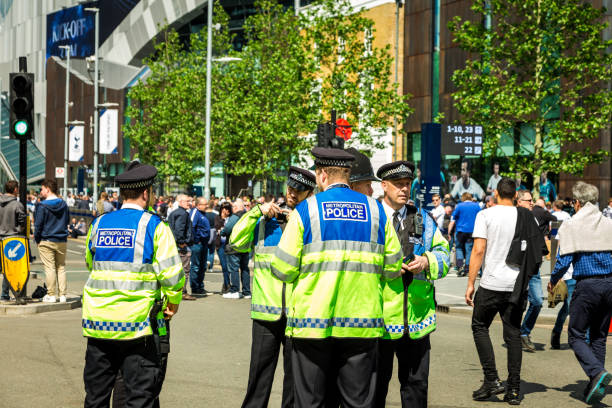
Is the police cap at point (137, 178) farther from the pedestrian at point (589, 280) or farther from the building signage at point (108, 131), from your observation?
the building signage at point (108, 131)

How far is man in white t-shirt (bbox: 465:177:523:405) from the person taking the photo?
25.3 ft

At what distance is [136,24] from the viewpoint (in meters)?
75.9

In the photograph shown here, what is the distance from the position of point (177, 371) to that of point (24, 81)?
725 centimetres

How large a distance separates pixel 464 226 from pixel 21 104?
10.2 m

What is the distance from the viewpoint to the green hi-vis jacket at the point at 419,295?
543 centimetres

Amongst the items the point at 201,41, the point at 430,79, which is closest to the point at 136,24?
the point at 201,41

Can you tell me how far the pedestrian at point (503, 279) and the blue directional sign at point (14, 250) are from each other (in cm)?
796

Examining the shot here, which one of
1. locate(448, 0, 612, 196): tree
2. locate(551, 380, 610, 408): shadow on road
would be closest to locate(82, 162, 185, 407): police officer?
locate(551, 380, 610, 408): shadow on road

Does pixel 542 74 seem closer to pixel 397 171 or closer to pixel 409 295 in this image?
pixel 397 171

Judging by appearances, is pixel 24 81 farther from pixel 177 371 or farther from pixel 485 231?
pixel 485 231

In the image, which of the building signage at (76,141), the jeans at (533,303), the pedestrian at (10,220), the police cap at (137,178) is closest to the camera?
the police cap at (137,178)

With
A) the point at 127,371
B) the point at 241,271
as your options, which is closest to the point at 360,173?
the point at 127,371

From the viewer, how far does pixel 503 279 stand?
782 cm

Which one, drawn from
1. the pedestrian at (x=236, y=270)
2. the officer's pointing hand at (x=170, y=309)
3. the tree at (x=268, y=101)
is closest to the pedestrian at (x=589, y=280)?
the officer's pointing hand at (x=170, y=309)
